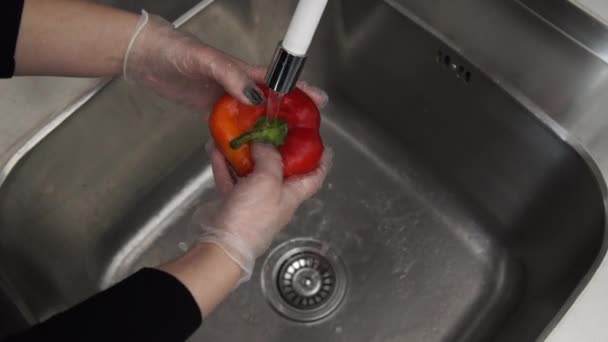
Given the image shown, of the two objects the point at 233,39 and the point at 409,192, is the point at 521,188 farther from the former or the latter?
the point at 233,39

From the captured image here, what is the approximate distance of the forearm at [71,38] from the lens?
0.60 metres

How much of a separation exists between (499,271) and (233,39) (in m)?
0.52

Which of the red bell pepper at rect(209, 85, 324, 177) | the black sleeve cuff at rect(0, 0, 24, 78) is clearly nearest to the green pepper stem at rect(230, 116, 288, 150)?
the red bell pepper at rect(209, 85, 324, 177)

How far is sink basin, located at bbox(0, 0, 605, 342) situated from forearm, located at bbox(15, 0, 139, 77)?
2.9 inches

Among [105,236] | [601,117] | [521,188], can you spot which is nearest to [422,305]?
[521,188]

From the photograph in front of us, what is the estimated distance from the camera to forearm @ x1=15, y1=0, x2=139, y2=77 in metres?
0.60

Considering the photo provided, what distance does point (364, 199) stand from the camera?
36.3 inches

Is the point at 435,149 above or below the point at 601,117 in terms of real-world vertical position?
below

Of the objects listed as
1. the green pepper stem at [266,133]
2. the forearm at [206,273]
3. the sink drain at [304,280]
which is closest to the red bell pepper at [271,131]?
the green pepper stem at [266,133]

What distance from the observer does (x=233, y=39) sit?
2.82 feet

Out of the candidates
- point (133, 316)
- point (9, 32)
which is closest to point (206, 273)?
point (133, 316)

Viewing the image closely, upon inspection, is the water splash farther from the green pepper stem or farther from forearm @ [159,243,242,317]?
forearm @ [159,243,242,317]

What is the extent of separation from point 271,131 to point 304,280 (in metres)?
0.33

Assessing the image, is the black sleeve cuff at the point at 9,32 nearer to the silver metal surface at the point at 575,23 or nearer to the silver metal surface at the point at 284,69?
the silver metal surface at the point at 284,69
